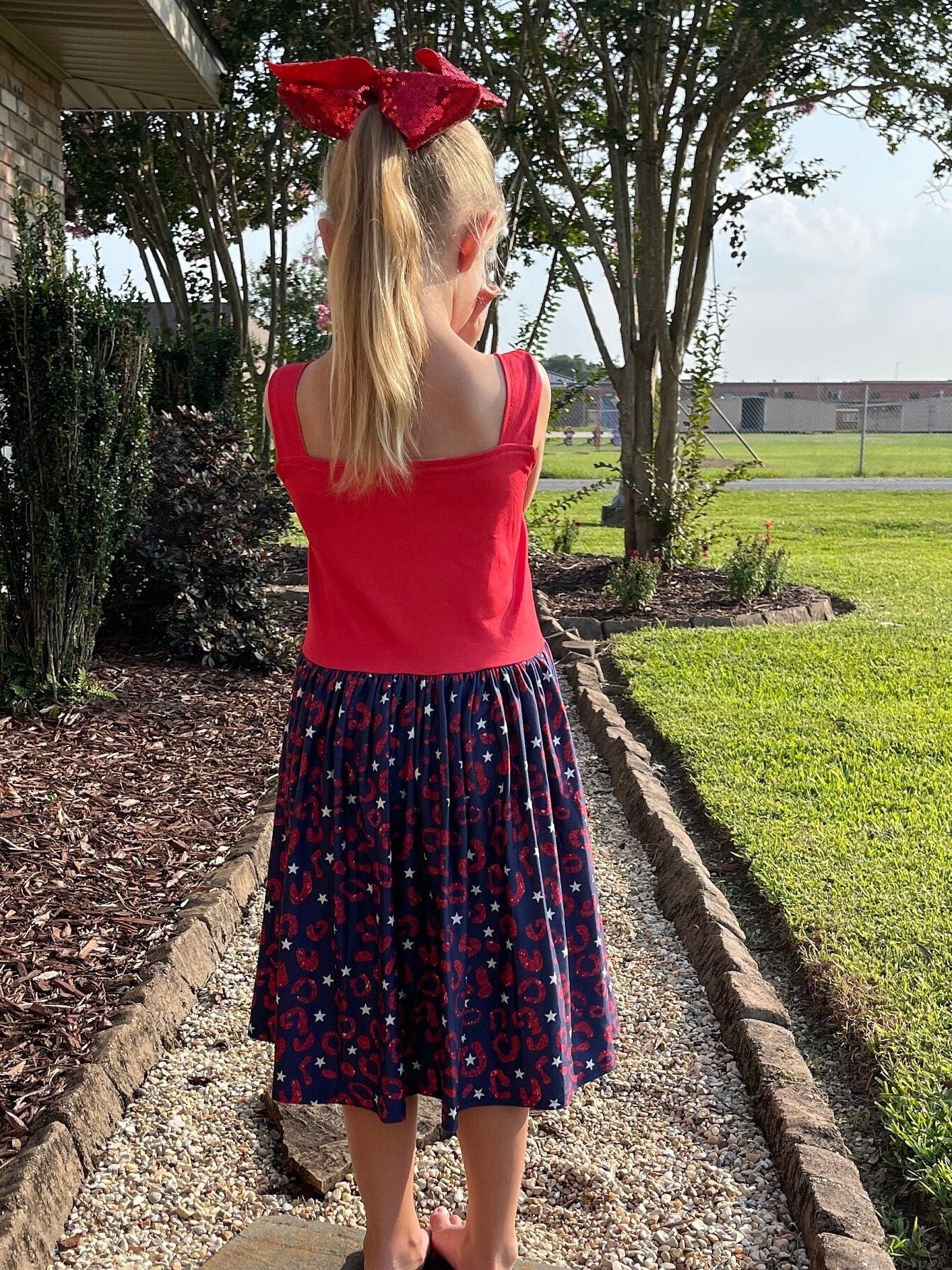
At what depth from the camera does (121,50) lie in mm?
7043

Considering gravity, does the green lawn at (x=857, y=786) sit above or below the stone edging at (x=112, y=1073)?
above

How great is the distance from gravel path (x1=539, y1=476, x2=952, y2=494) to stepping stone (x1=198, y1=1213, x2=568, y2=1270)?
17.1 meters

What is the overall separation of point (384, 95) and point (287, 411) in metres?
0.44

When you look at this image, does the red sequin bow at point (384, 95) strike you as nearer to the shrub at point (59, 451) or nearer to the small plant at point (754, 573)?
the shrub at point (59, 451)

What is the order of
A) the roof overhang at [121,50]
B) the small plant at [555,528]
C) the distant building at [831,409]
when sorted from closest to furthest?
the roof overhang at [121,50], the small plant at [555,528], the distant building at [831,409]

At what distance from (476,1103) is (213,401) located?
8.47 m

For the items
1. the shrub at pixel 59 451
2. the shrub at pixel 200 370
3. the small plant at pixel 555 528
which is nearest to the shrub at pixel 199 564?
the shrub at pixel 59 451

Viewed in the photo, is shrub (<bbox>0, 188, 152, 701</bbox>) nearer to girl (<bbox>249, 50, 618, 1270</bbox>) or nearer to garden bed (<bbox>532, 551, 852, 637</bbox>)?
girl (<bbox>249, 50, 618, 1270</bbox>)

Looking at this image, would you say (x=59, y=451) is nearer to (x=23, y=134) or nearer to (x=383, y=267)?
(x=23, y=134)

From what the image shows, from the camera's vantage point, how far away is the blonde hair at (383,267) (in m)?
1.52

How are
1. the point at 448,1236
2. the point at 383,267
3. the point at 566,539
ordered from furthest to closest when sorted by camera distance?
the point at 566,539 → the point at 448,1236 → the point at 383,267

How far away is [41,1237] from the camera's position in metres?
2.05

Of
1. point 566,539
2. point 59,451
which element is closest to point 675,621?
point 566,539

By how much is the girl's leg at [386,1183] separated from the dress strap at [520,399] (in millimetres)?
1002
